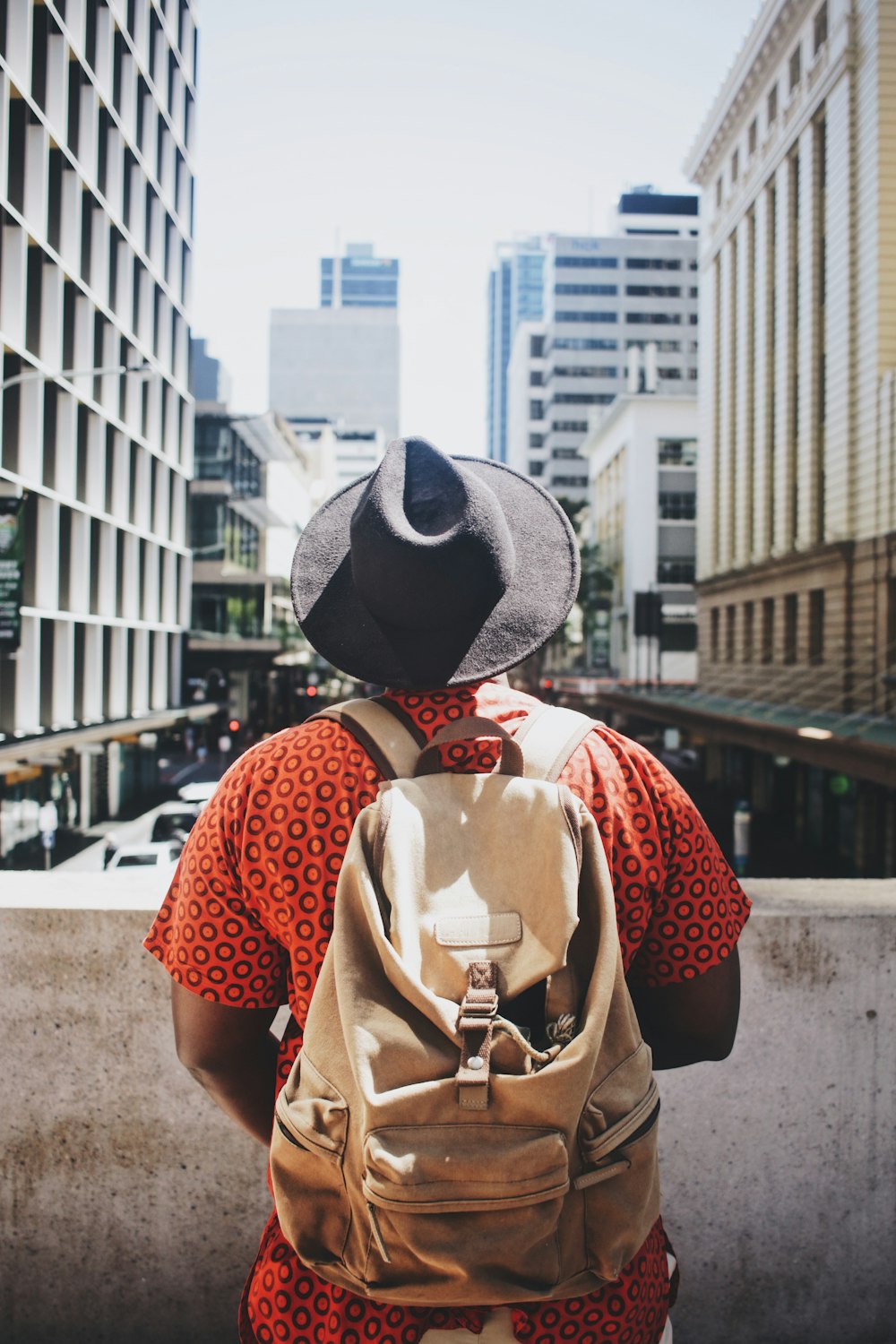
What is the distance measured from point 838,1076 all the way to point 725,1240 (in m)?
0.43

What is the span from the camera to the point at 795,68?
3612 cm

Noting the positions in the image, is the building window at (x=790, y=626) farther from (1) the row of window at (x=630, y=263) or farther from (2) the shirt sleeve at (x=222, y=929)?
(1) the row of window at (x=630, y=263)

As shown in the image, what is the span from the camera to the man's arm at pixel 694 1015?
4.45ft

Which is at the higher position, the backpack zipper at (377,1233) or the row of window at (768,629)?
the row of window at (768,629)

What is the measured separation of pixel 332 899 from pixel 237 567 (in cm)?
4795

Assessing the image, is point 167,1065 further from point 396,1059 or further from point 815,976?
point 815,976

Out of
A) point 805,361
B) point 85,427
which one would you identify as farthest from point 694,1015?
point 805,361

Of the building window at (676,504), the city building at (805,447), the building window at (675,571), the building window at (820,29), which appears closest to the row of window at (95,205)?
the city building at (805,447)

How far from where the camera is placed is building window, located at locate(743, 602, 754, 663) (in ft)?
136

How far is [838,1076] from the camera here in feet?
6.97

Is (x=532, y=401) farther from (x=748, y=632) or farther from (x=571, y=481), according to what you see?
(x=748, y=632)

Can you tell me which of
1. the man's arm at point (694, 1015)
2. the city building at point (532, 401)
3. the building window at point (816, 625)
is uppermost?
the city building at point (532, 401)

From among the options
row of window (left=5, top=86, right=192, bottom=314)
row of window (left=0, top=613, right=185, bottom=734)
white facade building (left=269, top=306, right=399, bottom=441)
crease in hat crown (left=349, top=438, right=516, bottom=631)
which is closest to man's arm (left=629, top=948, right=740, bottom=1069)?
crease in hat crown (left=349, top=438, right=516, bottom=631)

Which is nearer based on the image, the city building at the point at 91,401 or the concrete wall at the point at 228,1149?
the concrete wall at the point at 228,1149
